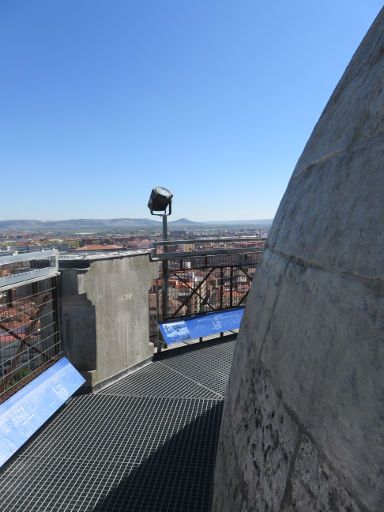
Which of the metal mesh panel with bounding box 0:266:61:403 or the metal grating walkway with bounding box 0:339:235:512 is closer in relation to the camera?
the metal grating walkway with bounding box 0:339:235:512

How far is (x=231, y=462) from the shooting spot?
1.97 meters

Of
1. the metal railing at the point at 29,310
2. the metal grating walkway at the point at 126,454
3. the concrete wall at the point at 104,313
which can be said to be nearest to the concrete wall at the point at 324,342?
the metal grating walkway at the point at 126,454

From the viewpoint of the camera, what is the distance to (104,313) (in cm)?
672

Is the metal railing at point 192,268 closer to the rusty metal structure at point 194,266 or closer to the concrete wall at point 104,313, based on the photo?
the rusty metal structure at point 194,266

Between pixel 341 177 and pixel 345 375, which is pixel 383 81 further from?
pixel 345 375

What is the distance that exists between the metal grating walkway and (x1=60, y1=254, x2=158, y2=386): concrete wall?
0.49 metres

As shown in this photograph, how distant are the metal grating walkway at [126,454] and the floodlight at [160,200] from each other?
4.20 m

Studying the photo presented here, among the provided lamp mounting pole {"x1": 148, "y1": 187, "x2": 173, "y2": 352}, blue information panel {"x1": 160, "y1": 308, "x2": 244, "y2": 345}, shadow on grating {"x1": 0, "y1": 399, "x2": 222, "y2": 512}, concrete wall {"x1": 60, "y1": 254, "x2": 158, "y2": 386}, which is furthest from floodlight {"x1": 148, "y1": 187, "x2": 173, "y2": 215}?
shadow on grating {"x1": 0, "y1": 399, "x2": 222, "y2": 512}

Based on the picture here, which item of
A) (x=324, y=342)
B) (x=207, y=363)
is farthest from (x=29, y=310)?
(x=324, y=342)

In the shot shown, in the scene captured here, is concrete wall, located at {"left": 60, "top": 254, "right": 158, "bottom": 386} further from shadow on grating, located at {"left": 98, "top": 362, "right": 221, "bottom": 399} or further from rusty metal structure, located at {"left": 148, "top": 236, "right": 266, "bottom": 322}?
rusty metal structure, located at {"left": 148, "top": 236, "right": 266, "bottom": 322}

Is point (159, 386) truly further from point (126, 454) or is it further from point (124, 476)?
point (124, 476)

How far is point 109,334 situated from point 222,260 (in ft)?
13.5

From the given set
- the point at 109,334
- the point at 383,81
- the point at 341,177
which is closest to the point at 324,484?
the point at 341,177

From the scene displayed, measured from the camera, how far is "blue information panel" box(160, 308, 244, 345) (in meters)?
8.20
